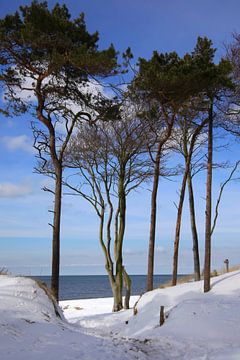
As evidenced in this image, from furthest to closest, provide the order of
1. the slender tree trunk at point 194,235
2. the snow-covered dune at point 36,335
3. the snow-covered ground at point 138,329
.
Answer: the slender tree trunk at point 194,235 → the snow-covered ground at point 138,329 → the snow-covered dune at point 36,335

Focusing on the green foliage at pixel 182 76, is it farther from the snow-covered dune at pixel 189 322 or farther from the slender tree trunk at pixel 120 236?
the snow-covered dune at pixel 189 322

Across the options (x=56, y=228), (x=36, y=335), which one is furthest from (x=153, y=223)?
(x=36, y=335)

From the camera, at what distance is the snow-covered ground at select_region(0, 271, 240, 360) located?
24.4ft

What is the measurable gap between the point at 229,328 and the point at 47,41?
10.2 meters

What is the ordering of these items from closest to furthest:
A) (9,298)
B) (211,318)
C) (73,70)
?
(9,298) < (211,318) < (73,70)

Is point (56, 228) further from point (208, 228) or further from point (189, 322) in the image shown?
point (189, 322)

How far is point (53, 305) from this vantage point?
37.8 ft

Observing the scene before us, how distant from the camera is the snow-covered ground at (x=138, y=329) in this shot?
24.4 feet

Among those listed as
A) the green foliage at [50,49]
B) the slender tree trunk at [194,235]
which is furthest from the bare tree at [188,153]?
the green foliage at [50,49]

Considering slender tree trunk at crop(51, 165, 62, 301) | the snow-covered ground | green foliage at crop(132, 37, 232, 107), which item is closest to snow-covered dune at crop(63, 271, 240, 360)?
the snow-covered ground

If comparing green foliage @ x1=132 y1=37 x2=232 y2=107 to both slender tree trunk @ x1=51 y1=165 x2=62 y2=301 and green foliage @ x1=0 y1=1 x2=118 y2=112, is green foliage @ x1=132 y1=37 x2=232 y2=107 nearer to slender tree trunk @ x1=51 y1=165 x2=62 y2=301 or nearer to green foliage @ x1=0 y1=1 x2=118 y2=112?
green foliage @ x1=0 y1=1 x2=118 y2=112

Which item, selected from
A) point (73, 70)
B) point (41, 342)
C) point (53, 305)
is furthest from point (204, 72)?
point (41, 342)

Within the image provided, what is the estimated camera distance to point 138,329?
1300cm

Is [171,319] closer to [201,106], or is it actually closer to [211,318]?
[211,318]
